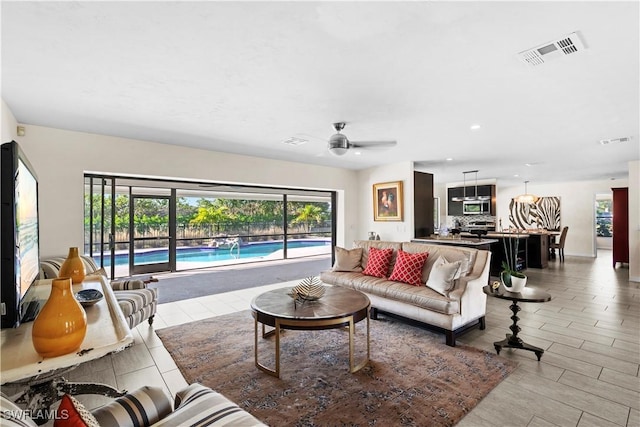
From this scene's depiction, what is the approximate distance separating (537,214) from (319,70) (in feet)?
37.8

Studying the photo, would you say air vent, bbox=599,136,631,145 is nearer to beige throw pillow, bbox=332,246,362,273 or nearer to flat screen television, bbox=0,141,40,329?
beige throw pillow, bbox=332,246,362,273

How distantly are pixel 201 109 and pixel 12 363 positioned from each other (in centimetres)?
272

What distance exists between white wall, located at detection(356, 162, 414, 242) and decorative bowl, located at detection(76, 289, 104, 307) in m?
5.54

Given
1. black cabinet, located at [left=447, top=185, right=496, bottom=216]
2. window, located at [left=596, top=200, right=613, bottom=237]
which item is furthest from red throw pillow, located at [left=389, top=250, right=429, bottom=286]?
window, located at [left=596, top=200, right=613, bottom=237]

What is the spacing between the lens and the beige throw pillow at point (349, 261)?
15.3 ft

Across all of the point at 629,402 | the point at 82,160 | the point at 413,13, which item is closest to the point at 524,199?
the point at 629,402

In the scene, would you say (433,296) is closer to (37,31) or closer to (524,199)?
(37,31)

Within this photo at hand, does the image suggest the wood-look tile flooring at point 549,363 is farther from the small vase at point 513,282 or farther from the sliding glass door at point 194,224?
the sliding glass door at point 194,224

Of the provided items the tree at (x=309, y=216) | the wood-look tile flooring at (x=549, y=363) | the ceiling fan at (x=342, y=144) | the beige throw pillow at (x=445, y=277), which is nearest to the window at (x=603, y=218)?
the wood-look tile flooring at (x=549, y=363)

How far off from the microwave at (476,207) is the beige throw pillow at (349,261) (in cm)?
688

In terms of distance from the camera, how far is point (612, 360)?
2.85 metres

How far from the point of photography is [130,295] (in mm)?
3367

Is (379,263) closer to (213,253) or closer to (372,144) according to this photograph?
(372,144)

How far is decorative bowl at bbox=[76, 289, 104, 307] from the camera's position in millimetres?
1704
